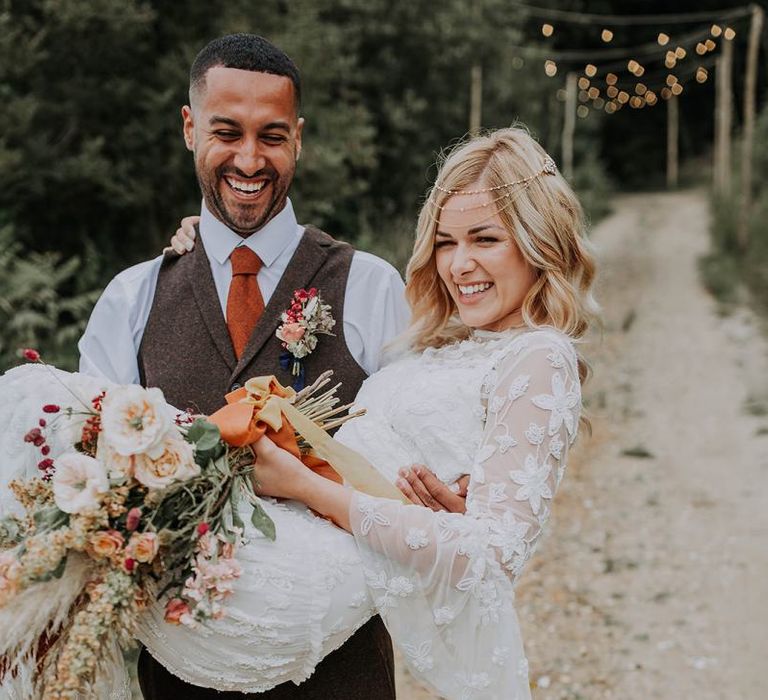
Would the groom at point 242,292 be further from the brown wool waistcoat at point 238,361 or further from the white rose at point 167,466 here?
the white rose at point 167,466

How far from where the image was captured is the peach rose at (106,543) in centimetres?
158

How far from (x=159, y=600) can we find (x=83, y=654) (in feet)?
0.89

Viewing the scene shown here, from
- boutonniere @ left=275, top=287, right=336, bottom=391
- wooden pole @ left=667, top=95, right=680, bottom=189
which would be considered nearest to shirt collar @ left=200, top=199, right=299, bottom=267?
boutonniere @ left=275, top=287, right=336, bottom=391

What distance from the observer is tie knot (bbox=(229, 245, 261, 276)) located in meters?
2.43

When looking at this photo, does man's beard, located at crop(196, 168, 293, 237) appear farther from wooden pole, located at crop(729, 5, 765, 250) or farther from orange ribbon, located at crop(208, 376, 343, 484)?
wooden pole, located at crop(729, 5, 765, 250)

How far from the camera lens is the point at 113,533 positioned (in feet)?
5.23

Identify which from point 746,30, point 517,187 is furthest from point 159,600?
point 746,30

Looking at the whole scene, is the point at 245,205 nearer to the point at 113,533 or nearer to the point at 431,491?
the point at 431,491

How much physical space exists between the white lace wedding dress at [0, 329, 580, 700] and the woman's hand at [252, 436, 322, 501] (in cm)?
4

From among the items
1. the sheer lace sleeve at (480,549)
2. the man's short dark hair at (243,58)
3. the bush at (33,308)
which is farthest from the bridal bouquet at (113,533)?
the bush at (33,308)

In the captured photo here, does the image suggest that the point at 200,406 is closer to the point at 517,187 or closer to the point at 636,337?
the point at 517,187

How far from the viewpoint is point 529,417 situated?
1.89 m

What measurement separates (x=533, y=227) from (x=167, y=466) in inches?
40.4

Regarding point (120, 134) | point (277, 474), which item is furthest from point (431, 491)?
point (120, 134)
